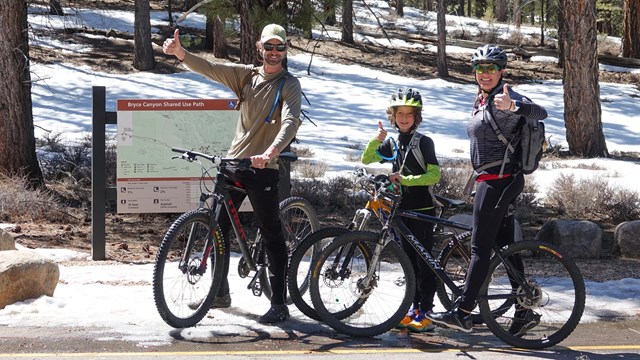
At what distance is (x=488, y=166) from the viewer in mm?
5980

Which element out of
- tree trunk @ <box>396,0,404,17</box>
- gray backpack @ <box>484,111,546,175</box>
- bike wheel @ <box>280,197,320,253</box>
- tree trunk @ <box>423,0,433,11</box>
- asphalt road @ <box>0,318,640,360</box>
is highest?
tree trunk @ <box>423,0,433,11</box>

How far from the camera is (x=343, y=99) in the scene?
25.3 meters

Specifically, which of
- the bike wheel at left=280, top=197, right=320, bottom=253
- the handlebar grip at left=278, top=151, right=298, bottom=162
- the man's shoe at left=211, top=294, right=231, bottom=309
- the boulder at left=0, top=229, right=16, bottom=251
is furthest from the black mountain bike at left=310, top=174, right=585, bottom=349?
the boulder at left=0, top=229, right=16, bottom=251

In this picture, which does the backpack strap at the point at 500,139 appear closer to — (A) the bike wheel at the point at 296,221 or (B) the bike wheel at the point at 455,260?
(B) the bike wheel at the point at 455,260

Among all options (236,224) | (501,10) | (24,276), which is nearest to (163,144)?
(24,276)

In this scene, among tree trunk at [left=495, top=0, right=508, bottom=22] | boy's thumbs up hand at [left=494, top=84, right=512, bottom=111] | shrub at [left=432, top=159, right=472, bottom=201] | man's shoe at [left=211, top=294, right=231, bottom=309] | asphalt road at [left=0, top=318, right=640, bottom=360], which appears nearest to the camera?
boy's thumbs up hand at [left=494, top=84, right=512, bottom=111]

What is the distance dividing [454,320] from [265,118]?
1809mm

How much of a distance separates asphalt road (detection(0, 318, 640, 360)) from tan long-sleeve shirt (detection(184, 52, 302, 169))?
47.8 inches

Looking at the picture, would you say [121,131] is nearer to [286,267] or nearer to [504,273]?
[286,267]

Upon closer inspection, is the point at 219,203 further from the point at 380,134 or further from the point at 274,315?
the point at 380,134

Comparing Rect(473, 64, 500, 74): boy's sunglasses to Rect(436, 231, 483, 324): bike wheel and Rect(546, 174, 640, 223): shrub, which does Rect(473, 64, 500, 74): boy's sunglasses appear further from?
Rect(546, 174, 640, 223): shrub

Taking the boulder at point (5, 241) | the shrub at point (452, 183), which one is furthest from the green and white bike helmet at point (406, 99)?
the shrub at point (452, 183)

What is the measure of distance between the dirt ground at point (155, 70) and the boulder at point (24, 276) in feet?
6.31

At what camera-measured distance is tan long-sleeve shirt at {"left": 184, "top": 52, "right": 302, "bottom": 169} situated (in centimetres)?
640
